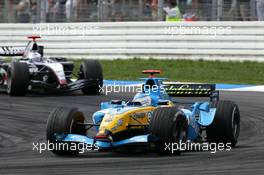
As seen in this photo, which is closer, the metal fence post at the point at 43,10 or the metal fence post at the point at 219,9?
the metal fence post at the point at 219,9

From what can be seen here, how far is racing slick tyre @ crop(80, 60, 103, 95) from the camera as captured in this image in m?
18.3

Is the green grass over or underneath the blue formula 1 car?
underneath

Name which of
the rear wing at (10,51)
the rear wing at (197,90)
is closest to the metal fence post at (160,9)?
the rear wing at (10,51)

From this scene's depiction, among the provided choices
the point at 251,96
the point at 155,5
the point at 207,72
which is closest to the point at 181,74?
the point at 207,72

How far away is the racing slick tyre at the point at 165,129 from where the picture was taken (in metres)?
9.77

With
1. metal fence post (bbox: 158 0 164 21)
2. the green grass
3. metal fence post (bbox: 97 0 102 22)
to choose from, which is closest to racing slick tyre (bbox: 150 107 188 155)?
the green grass

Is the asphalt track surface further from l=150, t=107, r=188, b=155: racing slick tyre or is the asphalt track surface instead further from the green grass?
the green grass

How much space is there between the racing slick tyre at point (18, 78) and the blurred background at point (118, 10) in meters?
7.24

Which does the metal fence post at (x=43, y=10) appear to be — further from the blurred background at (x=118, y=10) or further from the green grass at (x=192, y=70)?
the green grass at (x=192, y=70)

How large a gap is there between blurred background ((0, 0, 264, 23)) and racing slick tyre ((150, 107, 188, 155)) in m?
13.6

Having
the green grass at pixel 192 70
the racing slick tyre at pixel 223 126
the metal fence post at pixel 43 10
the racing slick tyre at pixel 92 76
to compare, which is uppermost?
the metal fence post at pixel 43 10

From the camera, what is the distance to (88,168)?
9.00m

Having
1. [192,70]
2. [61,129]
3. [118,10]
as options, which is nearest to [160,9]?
[118,10]

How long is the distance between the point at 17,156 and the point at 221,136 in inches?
100
